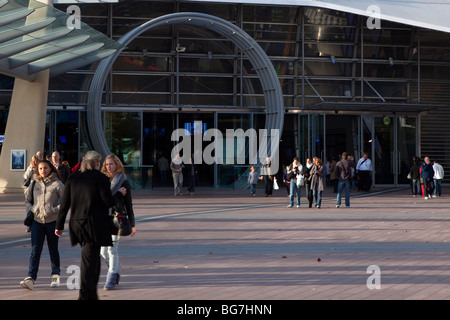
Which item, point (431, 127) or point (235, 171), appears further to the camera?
point (431, 127)

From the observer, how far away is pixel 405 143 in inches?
1500

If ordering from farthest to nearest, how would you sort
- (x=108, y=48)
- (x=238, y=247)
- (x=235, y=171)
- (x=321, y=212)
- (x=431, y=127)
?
(x=431, y=127), (x=235, y=171), (x=108, y=48), (x=321, y=212), (x=238, y=247)

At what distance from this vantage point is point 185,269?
1085 centimetres

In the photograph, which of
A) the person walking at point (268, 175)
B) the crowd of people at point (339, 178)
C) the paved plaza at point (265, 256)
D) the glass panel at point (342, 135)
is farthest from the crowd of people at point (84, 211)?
the glass panel at point (342, 135)

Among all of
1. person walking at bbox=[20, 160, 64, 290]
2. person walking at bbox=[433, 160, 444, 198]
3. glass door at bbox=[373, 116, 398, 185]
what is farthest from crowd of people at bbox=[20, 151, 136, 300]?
glass door at bbox=[373, 116, 398, 185]

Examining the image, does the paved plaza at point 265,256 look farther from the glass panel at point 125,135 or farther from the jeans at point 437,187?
the glass panel at point 125,135

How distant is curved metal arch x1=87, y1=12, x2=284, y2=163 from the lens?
101ft

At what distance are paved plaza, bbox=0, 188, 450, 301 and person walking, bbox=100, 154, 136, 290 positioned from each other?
0.21 meters

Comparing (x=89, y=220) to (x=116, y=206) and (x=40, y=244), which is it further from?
(x=40, y=244)

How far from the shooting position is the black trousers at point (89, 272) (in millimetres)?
7949

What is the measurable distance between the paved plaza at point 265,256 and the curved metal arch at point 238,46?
33.1 feet
